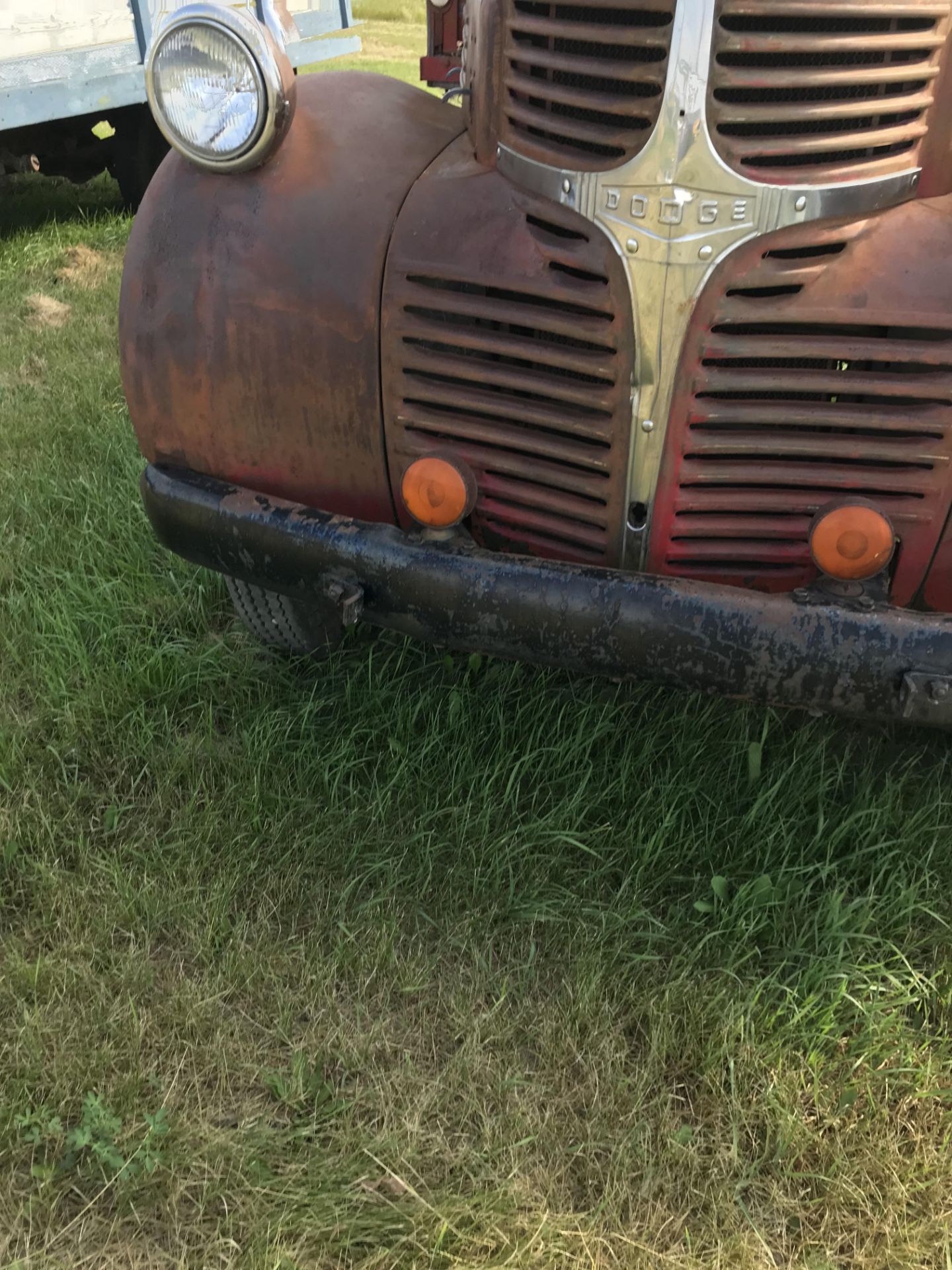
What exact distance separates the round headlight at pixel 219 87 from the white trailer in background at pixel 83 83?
10.3 feet

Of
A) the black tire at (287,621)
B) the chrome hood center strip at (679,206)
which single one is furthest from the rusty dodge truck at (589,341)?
the black tire at (287,621)

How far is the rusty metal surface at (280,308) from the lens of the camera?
208cm

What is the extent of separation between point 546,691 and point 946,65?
1.58 meters

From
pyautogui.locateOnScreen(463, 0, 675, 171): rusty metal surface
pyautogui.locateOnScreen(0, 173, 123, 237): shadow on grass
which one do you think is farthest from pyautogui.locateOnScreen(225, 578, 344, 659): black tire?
pyautogui.locateOnScreen(0, 173, 123, 237): shadow on grass

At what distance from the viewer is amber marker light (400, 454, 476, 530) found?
80.7 inches

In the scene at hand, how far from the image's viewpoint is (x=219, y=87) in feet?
6.70

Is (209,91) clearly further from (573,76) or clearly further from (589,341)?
(589,341)

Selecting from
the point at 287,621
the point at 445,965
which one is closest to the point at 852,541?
the point at 445,965

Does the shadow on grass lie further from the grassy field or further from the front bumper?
the front bumper

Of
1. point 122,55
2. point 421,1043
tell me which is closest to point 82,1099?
point 421,1043

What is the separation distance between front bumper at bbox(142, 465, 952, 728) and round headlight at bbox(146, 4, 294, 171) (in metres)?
0.69

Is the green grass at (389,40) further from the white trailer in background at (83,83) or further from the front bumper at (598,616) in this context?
the front bumper at (598,616)

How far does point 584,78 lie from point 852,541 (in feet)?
3.27

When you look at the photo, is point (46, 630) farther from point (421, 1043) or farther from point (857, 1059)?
point (857, 1059)
